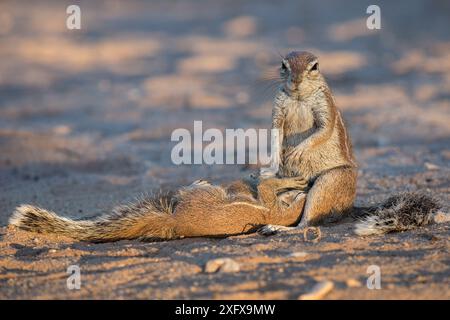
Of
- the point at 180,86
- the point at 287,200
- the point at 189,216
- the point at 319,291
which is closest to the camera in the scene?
the point at 319,291

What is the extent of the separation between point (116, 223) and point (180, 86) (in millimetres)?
10505

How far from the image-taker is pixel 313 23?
875 inches

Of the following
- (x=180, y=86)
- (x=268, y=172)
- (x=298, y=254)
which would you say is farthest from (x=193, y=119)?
(x=298, y=254)

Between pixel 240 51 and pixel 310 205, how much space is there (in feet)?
43.9

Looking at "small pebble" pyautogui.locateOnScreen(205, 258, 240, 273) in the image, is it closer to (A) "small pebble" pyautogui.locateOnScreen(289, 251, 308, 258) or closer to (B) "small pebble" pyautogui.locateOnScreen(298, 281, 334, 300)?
(A) "small pebble" pyautogui.locateOnScreen(289, 251, 308, 258)

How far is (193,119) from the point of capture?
47.4ft

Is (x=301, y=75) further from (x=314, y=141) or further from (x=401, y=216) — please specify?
(x=401, y=216)

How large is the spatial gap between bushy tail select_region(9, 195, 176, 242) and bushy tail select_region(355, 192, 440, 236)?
172 centimetres

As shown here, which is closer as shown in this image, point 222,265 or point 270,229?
point 222,265

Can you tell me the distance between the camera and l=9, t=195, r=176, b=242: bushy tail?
690cm

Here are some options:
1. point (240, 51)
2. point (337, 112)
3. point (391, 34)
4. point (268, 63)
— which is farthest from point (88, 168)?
point (391, 34)

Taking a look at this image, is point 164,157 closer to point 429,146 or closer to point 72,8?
point 429,146

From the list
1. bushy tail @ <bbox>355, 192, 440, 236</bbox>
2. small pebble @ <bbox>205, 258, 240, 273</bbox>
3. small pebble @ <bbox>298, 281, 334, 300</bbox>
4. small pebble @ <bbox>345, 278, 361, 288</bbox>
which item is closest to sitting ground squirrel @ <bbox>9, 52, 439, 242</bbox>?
bushy tail @ <bbox>355, 192, 440, 236</bbox>

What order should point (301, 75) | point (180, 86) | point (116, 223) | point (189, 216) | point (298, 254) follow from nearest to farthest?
point (298, 254), point (189, 216), point (116, 223), point (301, 75), point (180, 86)
